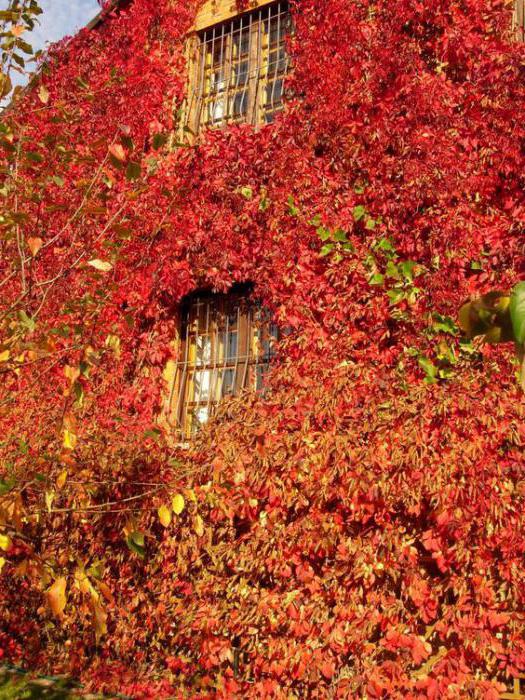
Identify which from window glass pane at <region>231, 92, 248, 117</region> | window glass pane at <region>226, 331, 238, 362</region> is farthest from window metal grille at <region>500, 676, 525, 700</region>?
window glass pane at <region>231, 92, 248, 117</region>

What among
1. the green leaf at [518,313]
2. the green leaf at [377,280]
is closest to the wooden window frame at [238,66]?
the green leaf at [377,280]

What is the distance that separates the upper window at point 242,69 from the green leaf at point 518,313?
672 cm

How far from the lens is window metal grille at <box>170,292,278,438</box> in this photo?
6.68 meters

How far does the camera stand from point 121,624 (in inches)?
213

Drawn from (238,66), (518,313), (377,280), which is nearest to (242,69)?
(238,66)

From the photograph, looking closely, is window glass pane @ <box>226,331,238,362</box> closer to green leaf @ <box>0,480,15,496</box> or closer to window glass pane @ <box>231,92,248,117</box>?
window glass pane @ <box>231,92,248,117</box>

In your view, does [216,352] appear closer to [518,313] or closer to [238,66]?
[238,66]

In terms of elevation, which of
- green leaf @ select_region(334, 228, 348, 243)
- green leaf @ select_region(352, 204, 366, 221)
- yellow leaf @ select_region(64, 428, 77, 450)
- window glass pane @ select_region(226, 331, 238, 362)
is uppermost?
green leaf @ select_region(352, 204, 366, 221)

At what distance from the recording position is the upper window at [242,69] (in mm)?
7586

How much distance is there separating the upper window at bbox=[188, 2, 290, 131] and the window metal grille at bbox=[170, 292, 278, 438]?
2.16 metres

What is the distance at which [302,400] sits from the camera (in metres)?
4.70

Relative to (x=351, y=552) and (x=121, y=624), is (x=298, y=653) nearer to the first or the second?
(x=351, y=552)

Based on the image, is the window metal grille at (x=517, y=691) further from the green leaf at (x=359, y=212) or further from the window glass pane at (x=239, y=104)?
the window glass pane at (x=239, y=104)

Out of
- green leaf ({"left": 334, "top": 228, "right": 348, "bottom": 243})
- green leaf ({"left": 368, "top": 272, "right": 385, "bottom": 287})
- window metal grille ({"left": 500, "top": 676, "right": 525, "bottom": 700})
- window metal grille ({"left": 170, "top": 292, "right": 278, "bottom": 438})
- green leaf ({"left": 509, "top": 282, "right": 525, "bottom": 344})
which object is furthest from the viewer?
window metal grille ({"left": 170, "top": 292, "right": 278, "bottom": 438})
